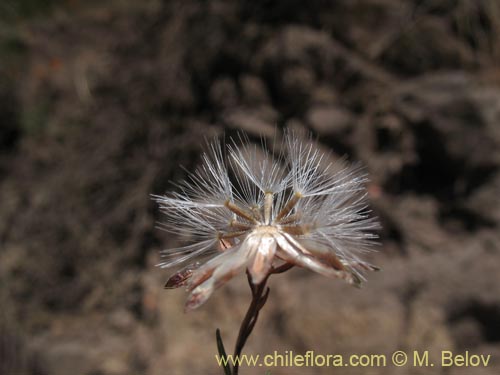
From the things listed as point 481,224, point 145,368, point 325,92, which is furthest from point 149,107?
point 481,224

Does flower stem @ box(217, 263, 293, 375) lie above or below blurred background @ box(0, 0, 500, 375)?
below

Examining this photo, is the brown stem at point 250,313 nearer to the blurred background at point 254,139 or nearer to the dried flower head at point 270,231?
the dried flower head at point 270,231

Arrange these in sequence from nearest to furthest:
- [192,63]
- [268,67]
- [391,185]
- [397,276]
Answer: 1. [397,276]
2. [391,185]
3. [268,67]
4. [192,63]

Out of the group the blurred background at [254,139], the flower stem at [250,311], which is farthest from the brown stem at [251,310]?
the blurred background at [254,139]

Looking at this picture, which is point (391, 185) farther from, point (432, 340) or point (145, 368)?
point (145, 368)

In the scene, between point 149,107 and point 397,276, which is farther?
point 149,107

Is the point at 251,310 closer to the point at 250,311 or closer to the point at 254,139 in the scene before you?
the point at 250,311

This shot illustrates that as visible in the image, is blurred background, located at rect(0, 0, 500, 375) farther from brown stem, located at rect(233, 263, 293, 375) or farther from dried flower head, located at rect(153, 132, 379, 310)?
brown stem, located at rect(233, 263, 293, 375)

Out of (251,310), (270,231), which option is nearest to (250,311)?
(251,310)

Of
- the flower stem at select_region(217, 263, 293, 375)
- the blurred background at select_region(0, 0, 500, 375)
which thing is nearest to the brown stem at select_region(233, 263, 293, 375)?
the flower stem at select_region(217, 263, 293, 375)
